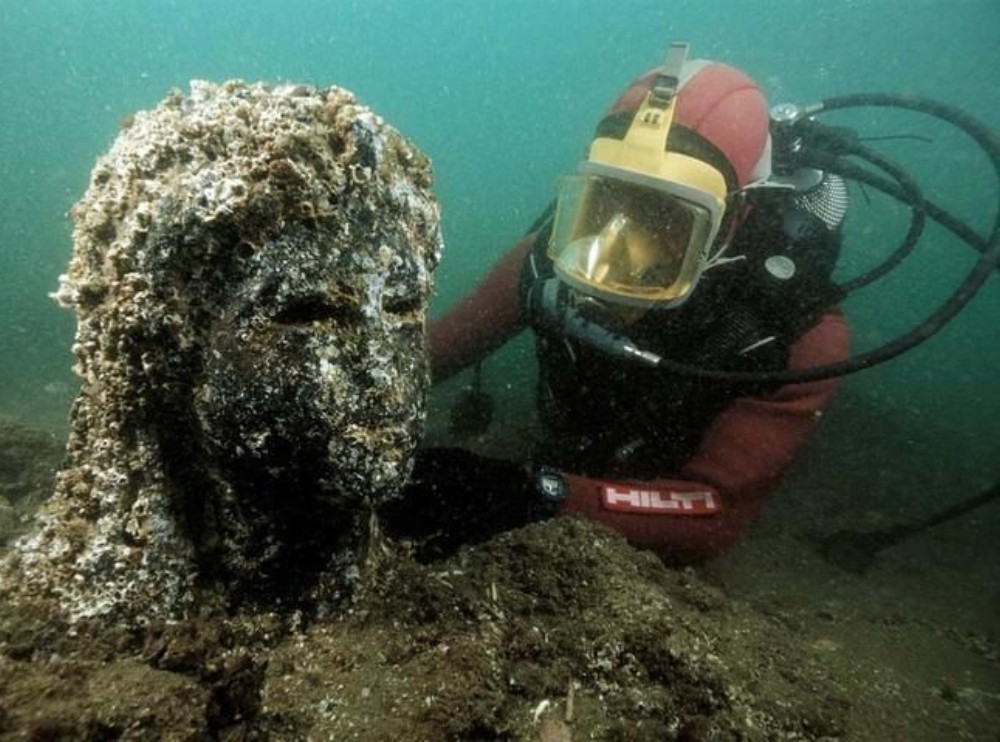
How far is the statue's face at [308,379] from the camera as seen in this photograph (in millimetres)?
1308

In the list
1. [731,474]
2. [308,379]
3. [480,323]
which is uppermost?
[480,323]

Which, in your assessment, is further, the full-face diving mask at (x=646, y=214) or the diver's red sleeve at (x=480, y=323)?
the diver's red sleeve at (x=480, y=323)

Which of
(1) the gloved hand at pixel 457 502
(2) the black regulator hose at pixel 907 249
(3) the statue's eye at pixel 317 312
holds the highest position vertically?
(2) the black regulator hose at pixel 907 249

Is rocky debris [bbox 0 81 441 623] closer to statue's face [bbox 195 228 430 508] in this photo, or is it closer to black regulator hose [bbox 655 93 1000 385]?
statue's face [bbox 195 228 430 508]

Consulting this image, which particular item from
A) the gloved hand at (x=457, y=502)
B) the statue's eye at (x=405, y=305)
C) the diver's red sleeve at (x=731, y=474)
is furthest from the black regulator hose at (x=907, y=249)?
the statue's eye at (x=405, y=305)

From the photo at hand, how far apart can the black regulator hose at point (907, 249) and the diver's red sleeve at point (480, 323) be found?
182 cm

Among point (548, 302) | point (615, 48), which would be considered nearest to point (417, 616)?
point (548, 302)

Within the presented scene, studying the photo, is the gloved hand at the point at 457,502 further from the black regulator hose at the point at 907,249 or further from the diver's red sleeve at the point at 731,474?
the black regulator hose at the point at 907,249

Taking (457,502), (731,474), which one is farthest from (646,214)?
(457,502)

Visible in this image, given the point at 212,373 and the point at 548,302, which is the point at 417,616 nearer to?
the point at 212,373

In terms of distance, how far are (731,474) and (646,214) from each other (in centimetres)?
159

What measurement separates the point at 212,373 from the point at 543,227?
385 cm

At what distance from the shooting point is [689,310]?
3928 mm

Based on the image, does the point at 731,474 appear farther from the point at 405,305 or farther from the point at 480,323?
the point at 405,305
